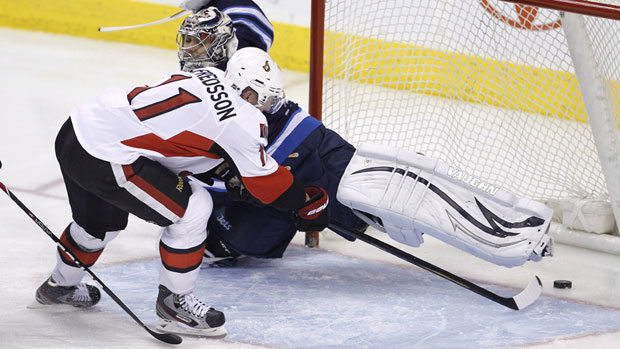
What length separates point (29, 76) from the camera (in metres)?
5.47

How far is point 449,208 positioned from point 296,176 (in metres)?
0.49

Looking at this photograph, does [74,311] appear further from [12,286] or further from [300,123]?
[300,123]

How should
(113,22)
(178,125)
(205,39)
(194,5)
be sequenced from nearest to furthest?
1. (178,125)
2. (205,39)
3. (194,5)
4. (113,22)

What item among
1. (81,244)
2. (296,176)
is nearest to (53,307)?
(81,244)

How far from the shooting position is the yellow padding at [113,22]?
5.77m

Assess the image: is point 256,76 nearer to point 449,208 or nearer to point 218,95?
point 218,95

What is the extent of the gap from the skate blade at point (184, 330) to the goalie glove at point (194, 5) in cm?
118

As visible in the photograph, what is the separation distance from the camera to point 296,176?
3.18 metres


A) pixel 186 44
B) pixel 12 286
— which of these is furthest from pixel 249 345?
pixel 186 44

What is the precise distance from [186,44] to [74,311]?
86 cm

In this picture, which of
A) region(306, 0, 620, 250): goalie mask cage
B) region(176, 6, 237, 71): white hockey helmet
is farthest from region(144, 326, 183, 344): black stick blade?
region(306, 0, 620, 250): goalie mask cage

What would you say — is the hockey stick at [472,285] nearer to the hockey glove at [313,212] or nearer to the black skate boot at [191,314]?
the hockey glove at [313,212]

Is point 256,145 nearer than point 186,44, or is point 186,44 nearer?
point 256,145

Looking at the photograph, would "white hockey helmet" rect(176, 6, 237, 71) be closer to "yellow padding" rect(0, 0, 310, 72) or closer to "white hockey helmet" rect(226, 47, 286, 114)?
"white hockey helmet" rect(226, 47, 286, 114)
